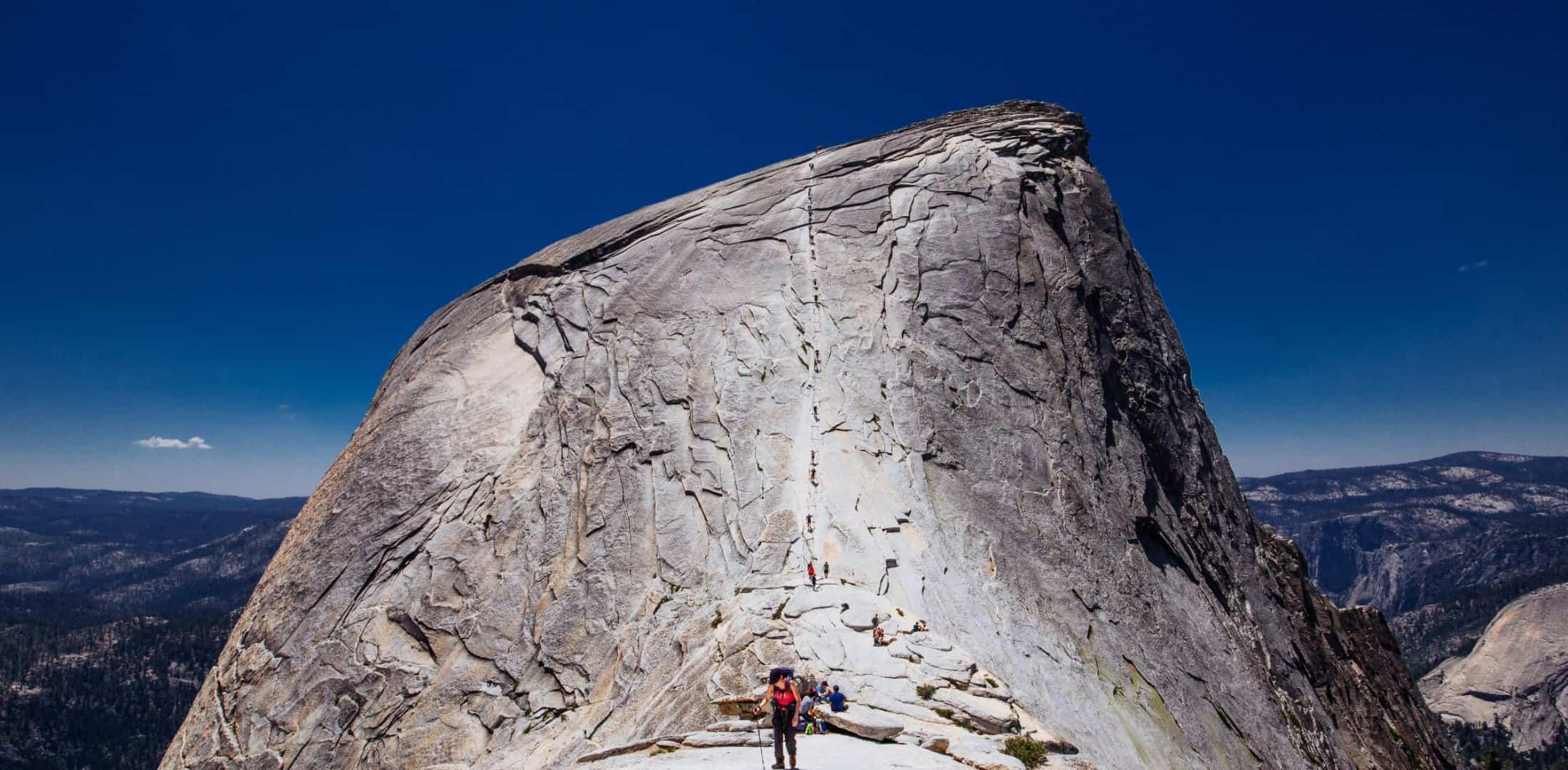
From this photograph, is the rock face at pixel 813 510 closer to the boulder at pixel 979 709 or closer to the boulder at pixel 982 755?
the boulder at pixel 979 709

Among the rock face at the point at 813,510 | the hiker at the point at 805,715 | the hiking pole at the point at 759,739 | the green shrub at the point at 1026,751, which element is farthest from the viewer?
the rock face at the point at 813,510

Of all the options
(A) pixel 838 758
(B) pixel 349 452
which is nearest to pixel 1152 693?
(A) pixel 838 758

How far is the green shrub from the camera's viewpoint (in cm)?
1255

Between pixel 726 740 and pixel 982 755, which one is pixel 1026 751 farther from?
pixel 726 740

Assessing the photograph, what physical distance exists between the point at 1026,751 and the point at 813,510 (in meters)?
9.07

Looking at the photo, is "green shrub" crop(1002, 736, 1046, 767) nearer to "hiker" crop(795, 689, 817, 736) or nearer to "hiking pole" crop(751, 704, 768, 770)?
"hiker" crop(795, 689, 817, 736)

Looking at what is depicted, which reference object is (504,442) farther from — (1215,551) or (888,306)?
(1215,551)

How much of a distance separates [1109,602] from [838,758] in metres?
12.2

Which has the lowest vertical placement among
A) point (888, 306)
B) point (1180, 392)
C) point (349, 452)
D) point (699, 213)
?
point (349, 452)

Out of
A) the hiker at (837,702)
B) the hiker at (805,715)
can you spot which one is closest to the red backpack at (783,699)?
the hiker at (805,715)

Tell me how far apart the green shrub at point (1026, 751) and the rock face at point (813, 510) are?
31.0 inches

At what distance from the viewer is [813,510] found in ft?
68.2

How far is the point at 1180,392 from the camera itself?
103ft

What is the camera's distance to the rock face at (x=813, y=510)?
18312 millimetres
